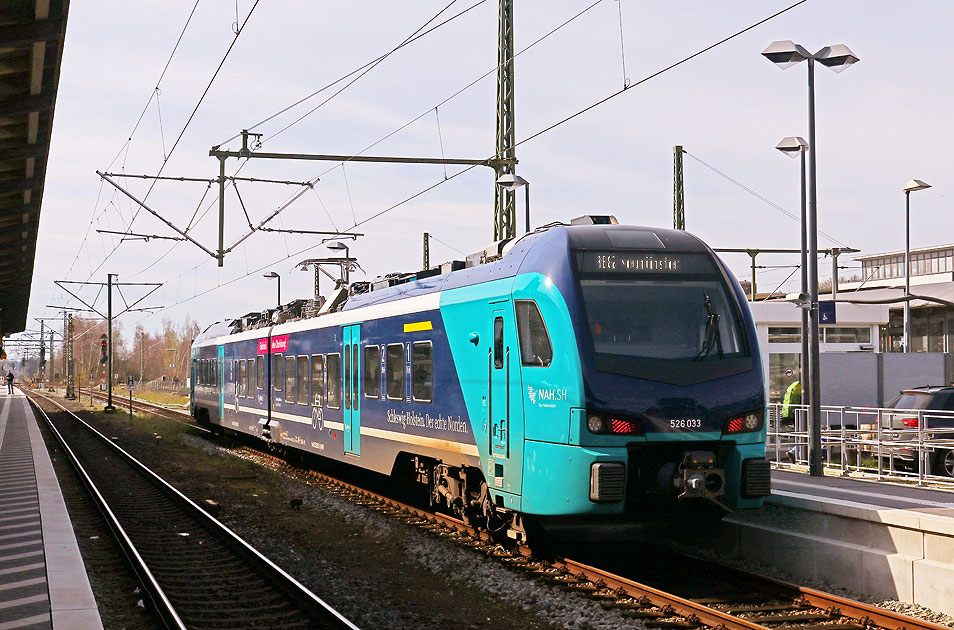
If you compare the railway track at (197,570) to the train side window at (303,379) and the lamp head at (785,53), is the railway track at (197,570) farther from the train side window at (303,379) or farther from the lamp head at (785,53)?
the lamp head at (785,53)

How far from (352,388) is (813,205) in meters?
7.45

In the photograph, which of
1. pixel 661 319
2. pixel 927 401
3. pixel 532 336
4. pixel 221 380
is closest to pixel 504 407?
pixel 532 336

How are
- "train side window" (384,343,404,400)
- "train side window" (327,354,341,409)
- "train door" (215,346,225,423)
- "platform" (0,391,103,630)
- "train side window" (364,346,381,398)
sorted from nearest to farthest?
"platform" (0,391,103,630)
"train side window" (384,343,404,400)
"train side window" (364,346,381,398)
"train side window" (327,354,341,409)
"train door" (215,346,225,423)

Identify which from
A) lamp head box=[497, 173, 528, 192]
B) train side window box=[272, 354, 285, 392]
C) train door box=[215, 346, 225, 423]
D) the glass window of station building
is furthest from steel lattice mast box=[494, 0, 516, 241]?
the glass window of station building

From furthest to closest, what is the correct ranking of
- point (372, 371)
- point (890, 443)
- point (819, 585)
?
point (372, 371) → point (890, 443) → point (819, 585)

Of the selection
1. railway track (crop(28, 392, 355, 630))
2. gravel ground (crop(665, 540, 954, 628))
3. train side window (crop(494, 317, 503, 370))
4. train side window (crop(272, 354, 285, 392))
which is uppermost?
train side window (crop(494, 317, 503, 370))

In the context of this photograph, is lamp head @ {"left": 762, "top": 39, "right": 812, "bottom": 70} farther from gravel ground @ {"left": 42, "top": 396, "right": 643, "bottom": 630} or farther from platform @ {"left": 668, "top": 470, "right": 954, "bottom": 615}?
gravel ground @ {"left": 42, "top": 396, "right": 643, "bottom": 630}

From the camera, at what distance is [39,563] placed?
10.5m

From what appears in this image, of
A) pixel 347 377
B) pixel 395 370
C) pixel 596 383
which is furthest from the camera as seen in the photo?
pixel 347 377

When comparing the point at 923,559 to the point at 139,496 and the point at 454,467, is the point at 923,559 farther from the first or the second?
the point at 139,496

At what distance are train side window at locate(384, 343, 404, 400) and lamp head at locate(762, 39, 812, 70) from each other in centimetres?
671

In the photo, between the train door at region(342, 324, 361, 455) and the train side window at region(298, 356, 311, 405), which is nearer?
the train door at region(342, 324, 361, 455)

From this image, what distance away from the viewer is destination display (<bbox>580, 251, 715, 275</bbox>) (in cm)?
998

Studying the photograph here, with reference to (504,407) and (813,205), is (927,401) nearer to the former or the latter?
(813,205)
